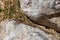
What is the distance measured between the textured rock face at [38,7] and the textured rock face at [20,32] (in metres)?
0.09

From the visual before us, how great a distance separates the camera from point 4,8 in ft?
4.43

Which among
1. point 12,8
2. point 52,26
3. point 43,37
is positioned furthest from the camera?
point 12,8

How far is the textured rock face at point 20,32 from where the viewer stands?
1094 millimetres

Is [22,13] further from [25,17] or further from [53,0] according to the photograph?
[53,0]

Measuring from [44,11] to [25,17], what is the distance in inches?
6.6

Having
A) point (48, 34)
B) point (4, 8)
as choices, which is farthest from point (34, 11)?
point (4, 8)

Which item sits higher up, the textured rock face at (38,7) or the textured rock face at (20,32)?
the textured rock face at (38,7)

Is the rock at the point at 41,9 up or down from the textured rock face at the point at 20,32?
up

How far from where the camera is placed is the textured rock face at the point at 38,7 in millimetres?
1122

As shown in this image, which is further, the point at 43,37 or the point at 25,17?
the point at 25,17

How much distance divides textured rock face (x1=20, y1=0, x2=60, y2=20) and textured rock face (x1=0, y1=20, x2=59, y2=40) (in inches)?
3.5

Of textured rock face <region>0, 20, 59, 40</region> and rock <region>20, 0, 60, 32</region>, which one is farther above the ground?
rock <region>20, 0, 60, 32</region>

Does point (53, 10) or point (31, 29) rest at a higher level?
point (53, 10)

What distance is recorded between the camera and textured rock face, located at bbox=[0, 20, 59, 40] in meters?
1.09
